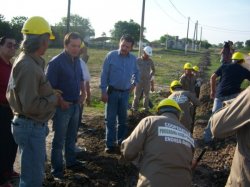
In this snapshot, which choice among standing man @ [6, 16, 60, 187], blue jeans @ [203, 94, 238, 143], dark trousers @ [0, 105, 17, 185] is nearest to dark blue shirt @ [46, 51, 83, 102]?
dark trousers @ [0, 105, 17, 185]

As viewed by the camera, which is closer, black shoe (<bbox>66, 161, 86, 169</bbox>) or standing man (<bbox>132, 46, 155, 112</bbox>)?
black shoe (<bbox>66, 161, 86, 169</bbox>)

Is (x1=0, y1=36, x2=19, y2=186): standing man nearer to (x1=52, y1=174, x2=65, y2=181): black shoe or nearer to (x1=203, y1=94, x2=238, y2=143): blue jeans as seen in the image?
(x1=52, y1=174, x2=65, y2=181): black shoe

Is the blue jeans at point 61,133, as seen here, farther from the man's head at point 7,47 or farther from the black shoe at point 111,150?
the black shoe at point 111,150

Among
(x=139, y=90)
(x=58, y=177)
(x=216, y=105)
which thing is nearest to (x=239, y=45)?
(x=139, y=90)

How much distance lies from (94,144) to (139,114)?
2.99m

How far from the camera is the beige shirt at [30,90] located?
3410 mm

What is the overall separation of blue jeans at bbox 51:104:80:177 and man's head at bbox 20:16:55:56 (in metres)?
1.58

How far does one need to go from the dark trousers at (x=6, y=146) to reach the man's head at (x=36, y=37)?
5.62 feet

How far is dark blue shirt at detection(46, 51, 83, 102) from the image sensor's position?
5012 mm

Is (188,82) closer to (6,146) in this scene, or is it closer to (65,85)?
(65,85)

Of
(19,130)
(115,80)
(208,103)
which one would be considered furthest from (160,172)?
(208,103)

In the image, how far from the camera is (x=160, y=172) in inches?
133

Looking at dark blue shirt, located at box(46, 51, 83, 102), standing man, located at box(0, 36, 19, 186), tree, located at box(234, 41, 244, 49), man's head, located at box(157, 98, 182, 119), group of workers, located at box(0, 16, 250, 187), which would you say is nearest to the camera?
group of workers, located at box(0, 16, 250, 187)

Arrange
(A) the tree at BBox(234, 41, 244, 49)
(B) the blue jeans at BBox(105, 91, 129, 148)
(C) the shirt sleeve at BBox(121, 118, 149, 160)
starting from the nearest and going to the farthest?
(C) the shirt sleeve at BBox(121, 118, 149, 160) → (B) the blue jeans at BBox(105, 91, 129, 148) → (A) the tree at BBox(234, 41, 244, 49)
